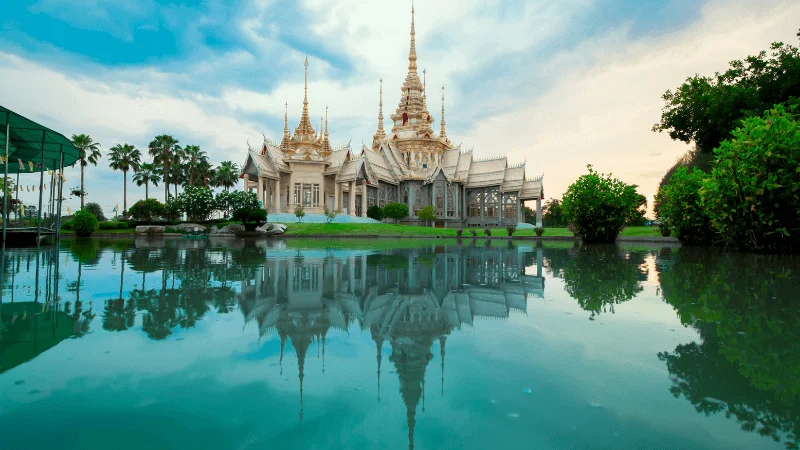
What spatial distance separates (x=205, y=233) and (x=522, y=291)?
101 ft

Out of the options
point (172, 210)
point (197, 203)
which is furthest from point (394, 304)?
point (172, 210)

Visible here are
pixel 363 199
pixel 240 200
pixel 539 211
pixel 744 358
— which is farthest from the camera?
pixel 539 211

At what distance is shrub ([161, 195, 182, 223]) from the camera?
36750 millimetres

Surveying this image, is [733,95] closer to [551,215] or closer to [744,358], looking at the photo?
[744,358]

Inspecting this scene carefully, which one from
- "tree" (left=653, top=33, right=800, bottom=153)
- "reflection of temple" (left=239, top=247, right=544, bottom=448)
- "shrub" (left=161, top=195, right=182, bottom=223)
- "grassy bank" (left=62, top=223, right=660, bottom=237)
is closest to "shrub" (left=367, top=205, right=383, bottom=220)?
"grassy bank" (left=62, top=223, right=660, bottom=237)

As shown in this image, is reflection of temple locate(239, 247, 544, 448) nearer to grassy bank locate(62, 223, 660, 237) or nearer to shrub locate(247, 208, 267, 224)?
grassy bank locate(62, 223, 660, 237)

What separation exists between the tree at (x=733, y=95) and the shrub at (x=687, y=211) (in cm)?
441

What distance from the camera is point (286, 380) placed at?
7.97 ft

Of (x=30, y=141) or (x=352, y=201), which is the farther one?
(x=352, y=201)

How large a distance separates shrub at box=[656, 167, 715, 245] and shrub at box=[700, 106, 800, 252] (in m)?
4.46

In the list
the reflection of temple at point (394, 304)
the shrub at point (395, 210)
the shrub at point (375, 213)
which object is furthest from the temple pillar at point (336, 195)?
the reflection of temple at point (394, 304)

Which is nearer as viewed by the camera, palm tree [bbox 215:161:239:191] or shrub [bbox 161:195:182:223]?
shrub [bbox 161:195:182:223]

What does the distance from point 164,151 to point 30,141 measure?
125 ft

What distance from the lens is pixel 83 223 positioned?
30.7 metres
